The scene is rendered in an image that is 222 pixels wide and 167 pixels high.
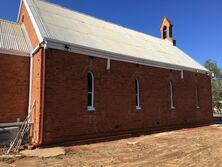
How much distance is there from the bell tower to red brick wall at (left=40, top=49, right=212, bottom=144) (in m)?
8.94

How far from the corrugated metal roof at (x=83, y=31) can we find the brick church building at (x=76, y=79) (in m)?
0.08

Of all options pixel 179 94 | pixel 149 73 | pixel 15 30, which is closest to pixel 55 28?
pixel 15 30

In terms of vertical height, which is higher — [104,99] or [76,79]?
[76,79]

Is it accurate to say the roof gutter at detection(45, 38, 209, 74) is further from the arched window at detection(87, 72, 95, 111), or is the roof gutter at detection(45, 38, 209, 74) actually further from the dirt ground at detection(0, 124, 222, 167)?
the dirt ground at detection(0, 124, 222, 167)

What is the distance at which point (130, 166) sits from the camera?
7.88 meters

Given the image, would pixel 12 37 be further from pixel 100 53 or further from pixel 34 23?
pixel 100 53

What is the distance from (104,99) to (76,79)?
2.25 meters

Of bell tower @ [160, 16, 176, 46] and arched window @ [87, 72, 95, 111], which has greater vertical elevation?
bell tower @ [160, 16, 176, 46]

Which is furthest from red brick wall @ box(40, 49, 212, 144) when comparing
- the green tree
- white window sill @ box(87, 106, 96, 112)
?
the green tree

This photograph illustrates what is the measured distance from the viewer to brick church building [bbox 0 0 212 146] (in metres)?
11.3

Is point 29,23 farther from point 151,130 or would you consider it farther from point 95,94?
point 151,130

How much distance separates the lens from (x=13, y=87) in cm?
1214

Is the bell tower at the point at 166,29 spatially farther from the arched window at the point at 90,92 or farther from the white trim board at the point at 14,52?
the white trim board at the point at 14,52

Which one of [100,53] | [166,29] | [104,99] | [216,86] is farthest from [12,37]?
[216,86]
